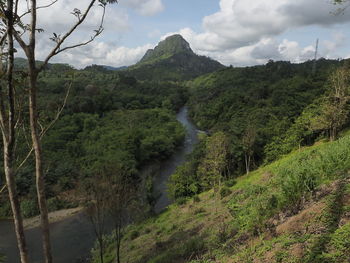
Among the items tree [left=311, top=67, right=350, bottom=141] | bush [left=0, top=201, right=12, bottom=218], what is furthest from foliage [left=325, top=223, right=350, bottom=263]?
bush [left=0, top=201, right=12, bottom=218]

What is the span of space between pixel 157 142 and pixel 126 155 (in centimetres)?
861

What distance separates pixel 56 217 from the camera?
88.1 ft

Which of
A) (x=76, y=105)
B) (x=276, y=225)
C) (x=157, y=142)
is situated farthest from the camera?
(x=76, y=105)

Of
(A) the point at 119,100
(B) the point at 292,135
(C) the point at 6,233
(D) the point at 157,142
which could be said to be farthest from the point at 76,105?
(B) the point at 292,135

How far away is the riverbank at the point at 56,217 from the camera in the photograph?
25.5 meters

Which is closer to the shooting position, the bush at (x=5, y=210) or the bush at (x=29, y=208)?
the bush at (x=29, y=208)

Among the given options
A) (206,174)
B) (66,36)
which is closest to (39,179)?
(66,36)

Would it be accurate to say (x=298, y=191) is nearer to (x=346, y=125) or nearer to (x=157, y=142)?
(x=346, y=125)

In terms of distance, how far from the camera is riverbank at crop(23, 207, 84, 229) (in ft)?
83.6

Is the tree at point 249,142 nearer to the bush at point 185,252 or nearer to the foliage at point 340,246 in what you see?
the bush at point 185,252

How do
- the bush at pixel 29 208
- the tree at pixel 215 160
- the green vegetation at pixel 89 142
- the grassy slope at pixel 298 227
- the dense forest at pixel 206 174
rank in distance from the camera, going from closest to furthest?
the grassy slope at pixel 298 227 → the dense forest at pixel 206 174 → the tree at pixel 215 160 → the bush at pixel 29 208 → the green vegetation at pixel 89 142

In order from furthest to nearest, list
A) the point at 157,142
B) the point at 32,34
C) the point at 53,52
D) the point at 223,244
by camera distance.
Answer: the point at 157,142 → the point at 223,244 → the point at 53,52 → the point at 32,34

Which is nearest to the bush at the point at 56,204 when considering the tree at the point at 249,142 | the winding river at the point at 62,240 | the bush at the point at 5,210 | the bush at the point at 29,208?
the bush at the point at 29,208

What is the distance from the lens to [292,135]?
27.4 m
